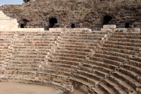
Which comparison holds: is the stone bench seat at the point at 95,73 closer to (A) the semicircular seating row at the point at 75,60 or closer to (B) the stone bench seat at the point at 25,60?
(A) the semicircular seating row at the point at 75,60

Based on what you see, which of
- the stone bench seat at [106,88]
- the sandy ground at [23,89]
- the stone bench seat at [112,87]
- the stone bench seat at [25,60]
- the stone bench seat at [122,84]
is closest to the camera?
the stone bench seat at [122,84]

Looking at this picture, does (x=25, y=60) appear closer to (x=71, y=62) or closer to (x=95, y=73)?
(x=71, y=62)

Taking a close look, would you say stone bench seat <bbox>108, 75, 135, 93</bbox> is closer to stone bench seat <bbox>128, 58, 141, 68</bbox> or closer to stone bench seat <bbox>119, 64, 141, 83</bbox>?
stone bench seat <bbox>119, 64, 141, 83</bbox>

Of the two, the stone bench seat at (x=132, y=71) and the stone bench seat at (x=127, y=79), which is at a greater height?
the stone bench seat at (x=132, y=71)

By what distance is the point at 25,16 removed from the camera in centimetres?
2191

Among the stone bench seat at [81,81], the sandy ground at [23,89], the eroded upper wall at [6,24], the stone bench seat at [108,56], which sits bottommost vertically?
the sandy ground at [23,89]

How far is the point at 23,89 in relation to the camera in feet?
28.1

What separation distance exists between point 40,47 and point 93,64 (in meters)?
3.87

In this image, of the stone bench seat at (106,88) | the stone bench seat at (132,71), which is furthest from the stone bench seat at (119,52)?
the stone bench seat at (106,88)

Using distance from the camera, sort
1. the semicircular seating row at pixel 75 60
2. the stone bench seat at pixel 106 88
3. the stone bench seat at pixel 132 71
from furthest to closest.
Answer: the semicircular seating row at pixel 75 60, the stone bench seat at pixel 106 88, the stone bench seat at pixel 132 71

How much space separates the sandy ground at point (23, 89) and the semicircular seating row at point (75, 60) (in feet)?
1.32

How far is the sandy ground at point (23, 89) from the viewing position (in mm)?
8188

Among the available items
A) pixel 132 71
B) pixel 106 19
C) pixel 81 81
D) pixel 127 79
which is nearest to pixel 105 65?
pixel 81 81

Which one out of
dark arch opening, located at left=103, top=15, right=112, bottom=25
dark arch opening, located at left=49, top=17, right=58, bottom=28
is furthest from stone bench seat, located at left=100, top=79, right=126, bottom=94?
dark arch opening, located at left=49, top=17, right=58, bottom=28
